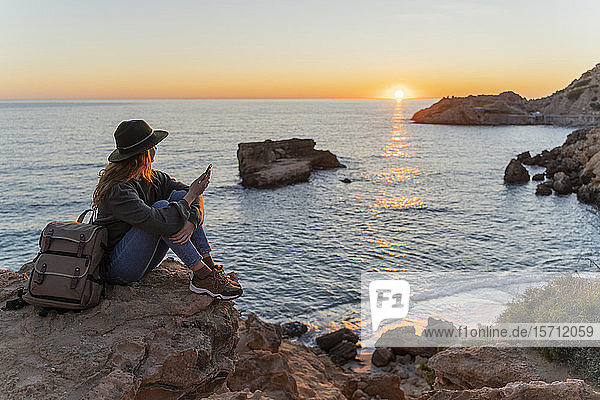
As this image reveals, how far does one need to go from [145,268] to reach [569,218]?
2906 cm

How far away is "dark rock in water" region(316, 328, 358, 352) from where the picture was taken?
13250 millimetres

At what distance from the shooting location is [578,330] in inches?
304

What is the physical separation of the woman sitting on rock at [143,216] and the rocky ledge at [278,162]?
35.7m

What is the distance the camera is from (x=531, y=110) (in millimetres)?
149125

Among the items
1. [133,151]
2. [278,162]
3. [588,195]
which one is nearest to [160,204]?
[133,151]

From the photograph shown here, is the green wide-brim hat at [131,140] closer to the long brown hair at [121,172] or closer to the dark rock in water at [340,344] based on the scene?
the long brown hair at [121,172]

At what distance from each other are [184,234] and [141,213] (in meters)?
0.52

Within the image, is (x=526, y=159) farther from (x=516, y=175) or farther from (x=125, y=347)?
(x=125, y=347)

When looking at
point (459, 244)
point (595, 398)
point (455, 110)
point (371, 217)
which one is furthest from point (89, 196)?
point (455, 110)

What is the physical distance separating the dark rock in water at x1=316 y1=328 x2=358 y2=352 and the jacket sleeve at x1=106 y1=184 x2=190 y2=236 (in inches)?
373

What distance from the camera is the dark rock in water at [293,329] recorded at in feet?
46.7

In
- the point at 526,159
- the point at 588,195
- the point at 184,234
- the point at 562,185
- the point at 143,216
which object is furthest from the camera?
the point at 526,159

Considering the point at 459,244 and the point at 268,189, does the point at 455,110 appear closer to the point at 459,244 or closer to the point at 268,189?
the point at 268,189

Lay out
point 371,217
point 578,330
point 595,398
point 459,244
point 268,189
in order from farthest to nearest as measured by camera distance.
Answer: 1. point 268,189
2. point 371,217
3. point 459,244
4. point 578,330
5. point 595,398
